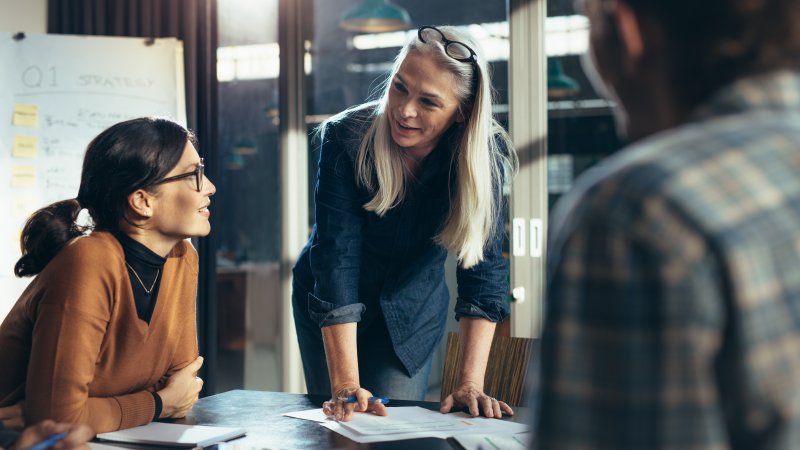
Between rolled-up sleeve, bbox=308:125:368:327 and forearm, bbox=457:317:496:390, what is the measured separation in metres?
0.24

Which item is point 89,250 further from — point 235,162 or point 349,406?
point 235,162

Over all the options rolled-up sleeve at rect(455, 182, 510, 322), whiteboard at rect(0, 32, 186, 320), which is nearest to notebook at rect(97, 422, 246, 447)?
rolled-up sleeve at rect(455, 182, 510, 322)

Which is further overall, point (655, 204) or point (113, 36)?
point (113, 36)

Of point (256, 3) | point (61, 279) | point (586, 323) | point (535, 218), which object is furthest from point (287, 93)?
point (586, 323)

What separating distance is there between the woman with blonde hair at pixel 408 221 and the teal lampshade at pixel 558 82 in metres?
1.44

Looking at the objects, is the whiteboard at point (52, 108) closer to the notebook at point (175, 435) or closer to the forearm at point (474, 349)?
the forearm at point (474, 349)

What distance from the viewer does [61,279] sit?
1.60 m

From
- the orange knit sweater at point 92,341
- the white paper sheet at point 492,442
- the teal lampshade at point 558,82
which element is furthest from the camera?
the teal lampshade at point 558,82

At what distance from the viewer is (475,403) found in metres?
1.66

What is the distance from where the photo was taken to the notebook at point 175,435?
143 cm

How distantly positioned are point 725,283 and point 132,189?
1.49 meters

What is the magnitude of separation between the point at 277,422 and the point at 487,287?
0.61m

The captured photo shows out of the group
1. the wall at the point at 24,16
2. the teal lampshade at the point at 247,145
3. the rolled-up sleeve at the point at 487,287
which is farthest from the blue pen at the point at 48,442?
the teal lampshade at the point at 247,145

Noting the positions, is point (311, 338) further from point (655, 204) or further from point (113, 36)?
point (113, 36)
